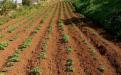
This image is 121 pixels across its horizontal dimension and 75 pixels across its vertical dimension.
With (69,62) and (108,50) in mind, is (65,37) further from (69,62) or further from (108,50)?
(69,62)

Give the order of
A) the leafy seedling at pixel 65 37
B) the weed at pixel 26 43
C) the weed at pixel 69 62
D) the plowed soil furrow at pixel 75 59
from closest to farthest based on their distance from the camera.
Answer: the plowed soil furrow at pixel 75 59, the weed at pixel 69 62, the weed at pixel 26 43, the leafy seedling at pixel 65 37

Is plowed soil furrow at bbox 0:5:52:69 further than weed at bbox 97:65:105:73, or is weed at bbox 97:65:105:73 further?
plowed soil furrow at bbox 0:5:52:69

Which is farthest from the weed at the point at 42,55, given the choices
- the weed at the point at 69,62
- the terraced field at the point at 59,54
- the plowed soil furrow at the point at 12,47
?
the plowed soil furrow at the point at 12,47

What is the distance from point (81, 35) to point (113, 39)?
2.66 m

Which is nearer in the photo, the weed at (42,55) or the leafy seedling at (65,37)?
the weed at (42,55)

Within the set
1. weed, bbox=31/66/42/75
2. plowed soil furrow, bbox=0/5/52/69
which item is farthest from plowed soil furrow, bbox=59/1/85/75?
plowed soil furrow, bbox=0/5/52/69

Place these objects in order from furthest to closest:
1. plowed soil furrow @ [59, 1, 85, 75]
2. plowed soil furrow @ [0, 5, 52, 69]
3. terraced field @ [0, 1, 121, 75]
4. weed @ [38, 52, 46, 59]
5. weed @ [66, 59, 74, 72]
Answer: plowed soil furrow @ [0, 5, 52, 69]
weed @ [38, 52, 46, 59]
terraced field @ [0, 1, 121, 75]
weed @ [66, 59, 74, 72]
plowed soil furrow @ [59, 1, 85, 75]

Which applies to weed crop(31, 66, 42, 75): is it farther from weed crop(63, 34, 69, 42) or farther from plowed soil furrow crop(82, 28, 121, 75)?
weed crop(63, 34, 69, 42)

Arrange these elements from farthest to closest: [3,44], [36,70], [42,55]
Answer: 1. [3,44]
2. [42,55]
3. [36,70]

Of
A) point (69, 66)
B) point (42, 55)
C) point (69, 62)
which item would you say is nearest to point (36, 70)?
point (69, 66)

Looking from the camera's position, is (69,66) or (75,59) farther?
(75,59)

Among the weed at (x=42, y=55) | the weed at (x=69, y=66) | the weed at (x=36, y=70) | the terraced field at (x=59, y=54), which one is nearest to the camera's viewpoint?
the weed at (x=36, y=70)

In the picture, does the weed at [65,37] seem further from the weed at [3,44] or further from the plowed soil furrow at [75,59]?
the weed at [3,44]

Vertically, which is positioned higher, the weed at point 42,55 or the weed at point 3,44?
the weed at point 42,55
